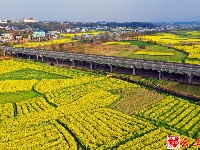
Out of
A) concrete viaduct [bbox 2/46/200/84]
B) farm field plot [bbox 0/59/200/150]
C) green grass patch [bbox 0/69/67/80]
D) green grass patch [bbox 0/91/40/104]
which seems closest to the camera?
farm field plot [bbox 0/59/200/150]

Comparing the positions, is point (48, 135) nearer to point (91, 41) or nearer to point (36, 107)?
point (36, 107)

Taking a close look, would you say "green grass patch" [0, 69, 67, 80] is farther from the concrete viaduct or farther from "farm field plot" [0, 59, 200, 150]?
the concrete viaduct

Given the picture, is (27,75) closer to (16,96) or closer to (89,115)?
(16,96)

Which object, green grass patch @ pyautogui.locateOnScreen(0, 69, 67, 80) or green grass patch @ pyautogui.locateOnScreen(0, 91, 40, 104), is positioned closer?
green grass patch @ pyautogui.locateOnScreen(0, 91, 40, 104)

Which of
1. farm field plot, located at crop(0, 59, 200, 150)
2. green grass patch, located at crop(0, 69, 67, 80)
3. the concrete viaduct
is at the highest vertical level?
the concrete viaduct

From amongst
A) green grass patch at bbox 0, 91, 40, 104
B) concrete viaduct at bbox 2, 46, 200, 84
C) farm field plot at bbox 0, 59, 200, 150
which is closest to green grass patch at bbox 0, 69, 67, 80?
farm field plot at bbox 0, 59, 200, 150

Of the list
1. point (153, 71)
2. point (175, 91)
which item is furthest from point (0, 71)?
point (175, 91)

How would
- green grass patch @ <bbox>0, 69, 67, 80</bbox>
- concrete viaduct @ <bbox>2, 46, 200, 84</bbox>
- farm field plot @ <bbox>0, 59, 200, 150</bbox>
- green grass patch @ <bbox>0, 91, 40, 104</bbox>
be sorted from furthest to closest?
green grass patch @ <bbox>0, 69, 67, 80</bbox> → concrete viaduct @ <bbox>2, 46, 200, 84</bbox> → green grass patch @ <bbox>0, 91, 40, 104</bbox> → farm field plot @ <bbox>0, 59, 200, 150</bbox>
